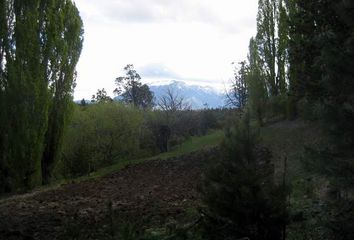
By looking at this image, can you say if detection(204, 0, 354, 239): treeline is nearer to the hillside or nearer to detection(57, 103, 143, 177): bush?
the hillside

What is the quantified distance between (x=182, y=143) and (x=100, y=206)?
25275 millimetres

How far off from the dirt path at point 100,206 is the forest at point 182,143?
0.05 m

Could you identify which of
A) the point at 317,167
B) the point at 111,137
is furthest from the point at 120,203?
the point at 111,137

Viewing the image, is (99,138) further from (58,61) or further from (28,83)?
(28,83)

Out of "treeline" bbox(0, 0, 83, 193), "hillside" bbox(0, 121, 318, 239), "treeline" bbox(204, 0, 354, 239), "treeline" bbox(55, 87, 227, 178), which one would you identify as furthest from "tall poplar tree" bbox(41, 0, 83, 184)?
"treeline" bbox(204, 0, 354, 239)

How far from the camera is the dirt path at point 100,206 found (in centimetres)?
894

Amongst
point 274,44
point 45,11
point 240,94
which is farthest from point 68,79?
point 240,94

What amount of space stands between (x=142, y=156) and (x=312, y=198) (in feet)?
80.6

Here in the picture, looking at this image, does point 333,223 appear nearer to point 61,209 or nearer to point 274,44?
point 61,209

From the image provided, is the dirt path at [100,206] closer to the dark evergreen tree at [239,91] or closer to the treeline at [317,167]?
the treeline at [317,167]

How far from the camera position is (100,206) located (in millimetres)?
12383

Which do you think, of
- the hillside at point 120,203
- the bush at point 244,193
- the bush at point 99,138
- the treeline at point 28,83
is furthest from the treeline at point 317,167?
the bush at point 99,138

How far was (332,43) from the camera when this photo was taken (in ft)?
19.2

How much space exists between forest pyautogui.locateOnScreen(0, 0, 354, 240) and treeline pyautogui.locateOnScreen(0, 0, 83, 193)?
60 millimetres
